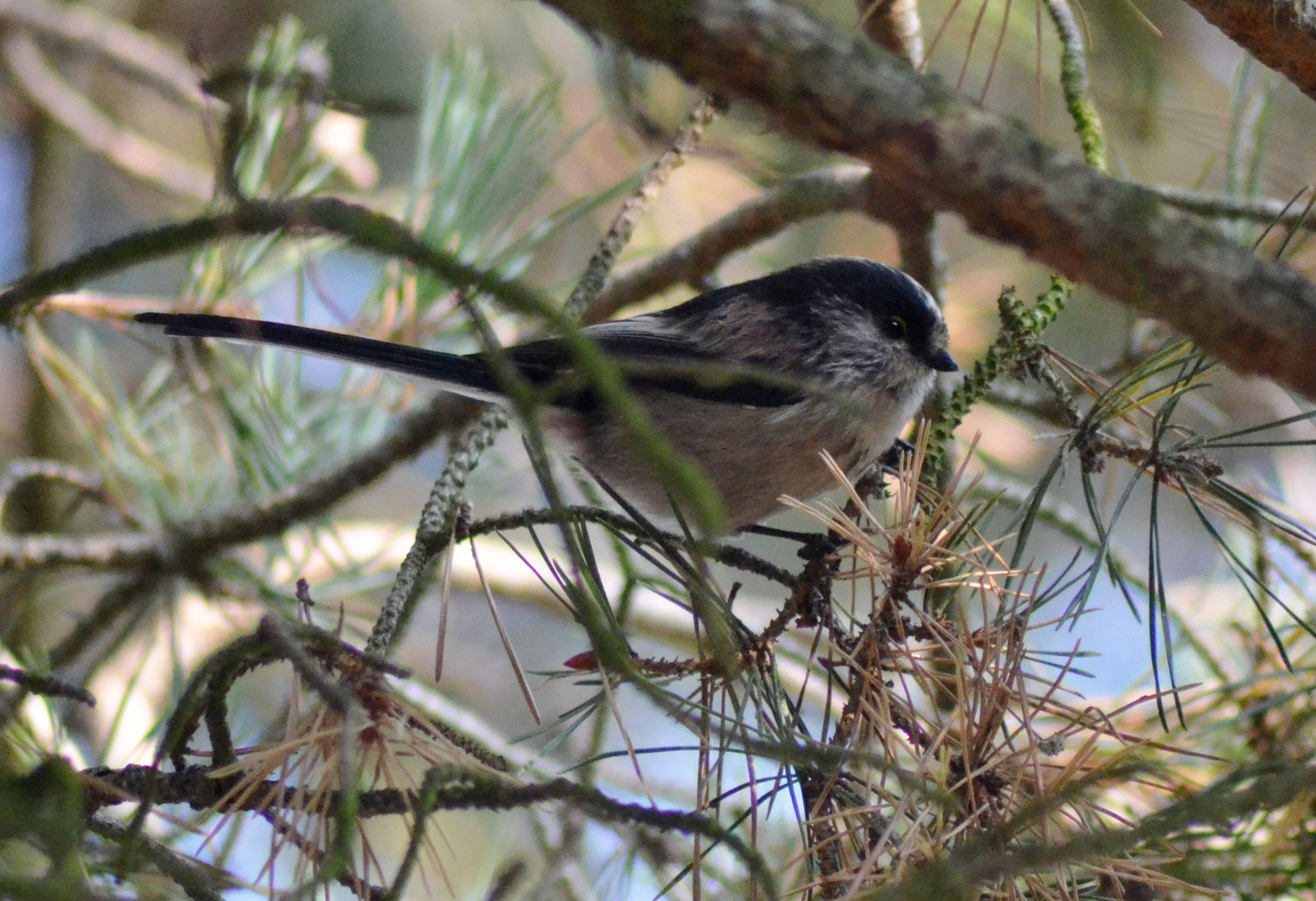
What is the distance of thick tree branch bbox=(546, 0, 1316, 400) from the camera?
1.97 feet

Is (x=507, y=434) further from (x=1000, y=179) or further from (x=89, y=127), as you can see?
(x=1000, y=179)

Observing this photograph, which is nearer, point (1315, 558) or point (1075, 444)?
point (1075, 444)

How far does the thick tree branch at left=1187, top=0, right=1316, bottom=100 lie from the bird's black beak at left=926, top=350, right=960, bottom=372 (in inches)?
37.8

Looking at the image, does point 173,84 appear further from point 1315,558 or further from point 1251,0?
point 1315,558

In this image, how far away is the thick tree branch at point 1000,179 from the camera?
0.60m

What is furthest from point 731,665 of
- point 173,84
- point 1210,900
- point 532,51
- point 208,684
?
point 532,51

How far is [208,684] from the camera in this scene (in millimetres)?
849

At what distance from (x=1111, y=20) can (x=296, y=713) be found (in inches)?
56.3

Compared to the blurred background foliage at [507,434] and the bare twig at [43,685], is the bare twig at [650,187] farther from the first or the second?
the bare twig at [43,685]

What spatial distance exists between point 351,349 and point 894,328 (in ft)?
3.06

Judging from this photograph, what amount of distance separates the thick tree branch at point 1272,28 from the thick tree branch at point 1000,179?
426 millimetres

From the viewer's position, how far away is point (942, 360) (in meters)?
1.92

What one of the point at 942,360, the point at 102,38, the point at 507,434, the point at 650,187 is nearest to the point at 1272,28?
the point at 650,187

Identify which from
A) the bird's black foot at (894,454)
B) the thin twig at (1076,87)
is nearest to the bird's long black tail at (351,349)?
the bird's black foot at (894,454)
